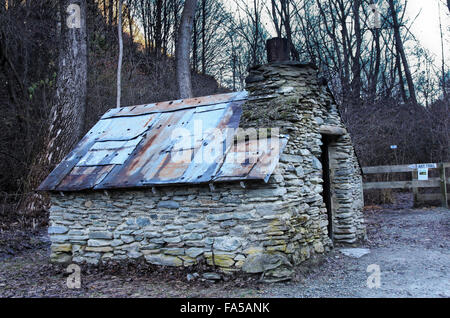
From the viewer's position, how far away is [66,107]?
456 inches

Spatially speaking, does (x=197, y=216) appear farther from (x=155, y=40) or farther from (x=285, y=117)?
(x=155, y=40)

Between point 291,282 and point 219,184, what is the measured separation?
1658 mm

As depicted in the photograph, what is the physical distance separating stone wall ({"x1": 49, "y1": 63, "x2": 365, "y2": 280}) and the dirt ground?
0.81 ft

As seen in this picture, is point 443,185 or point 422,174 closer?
point 443,185

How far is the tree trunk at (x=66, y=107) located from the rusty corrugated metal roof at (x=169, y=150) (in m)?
3.38

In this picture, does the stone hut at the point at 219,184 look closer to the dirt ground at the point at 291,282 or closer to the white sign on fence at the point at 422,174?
the dirt ground at the point at 291,282

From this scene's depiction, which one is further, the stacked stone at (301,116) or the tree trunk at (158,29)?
the tree trunk at (158,29)

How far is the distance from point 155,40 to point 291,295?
667 inches

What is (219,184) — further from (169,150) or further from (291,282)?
(291,282)

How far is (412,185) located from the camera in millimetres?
12109

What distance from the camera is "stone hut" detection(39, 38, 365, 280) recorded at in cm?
571

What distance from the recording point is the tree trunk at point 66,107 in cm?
1125

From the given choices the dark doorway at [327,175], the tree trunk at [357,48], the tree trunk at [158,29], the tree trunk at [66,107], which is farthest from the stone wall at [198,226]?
the tree trunk at [158,29]

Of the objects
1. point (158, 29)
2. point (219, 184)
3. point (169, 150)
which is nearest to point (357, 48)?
point (158, 29)
